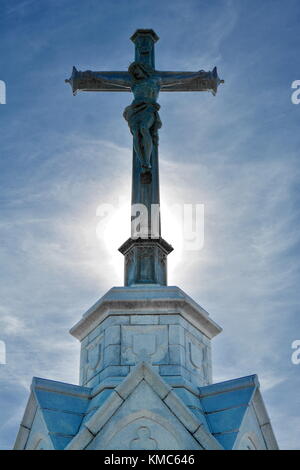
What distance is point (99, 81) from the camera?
15.7 meters

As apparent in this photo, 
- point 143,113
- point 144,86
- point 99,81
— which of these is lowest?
point 143,113

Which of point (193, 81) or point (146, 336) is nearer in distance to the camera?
point (146, 336)

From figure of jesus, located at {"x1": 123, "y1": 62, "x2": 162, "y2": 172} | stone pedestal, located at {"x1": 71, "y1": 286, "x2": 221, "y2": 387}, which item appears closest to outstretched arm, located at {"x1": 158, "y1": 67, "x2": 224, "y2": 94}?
figure of jesus, located at {"x1": 123, "y1": 62, "x2": 162, "y2": 172}

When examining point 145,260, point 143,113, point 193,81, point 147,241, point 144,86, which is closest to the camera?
point 145,260

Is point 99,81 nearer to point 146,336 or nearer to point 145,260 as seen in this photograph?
point 145,260

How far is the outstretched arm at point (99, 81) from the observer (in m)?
15.5

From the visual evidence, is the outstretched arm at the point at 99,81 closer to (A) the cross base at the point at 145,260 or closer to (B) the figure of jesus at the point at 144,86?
(B) the figure of jesus at the point at 144,86

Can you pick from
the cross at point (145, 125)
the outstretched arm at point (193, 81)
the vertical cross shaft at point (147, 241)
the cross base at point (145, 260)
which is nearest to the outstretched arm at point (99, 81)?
the cross at point (145, 125)

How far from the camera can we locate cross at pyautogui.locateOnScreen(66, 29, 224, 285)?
521 inches

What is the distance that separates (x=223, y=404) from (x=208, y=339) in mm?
1870

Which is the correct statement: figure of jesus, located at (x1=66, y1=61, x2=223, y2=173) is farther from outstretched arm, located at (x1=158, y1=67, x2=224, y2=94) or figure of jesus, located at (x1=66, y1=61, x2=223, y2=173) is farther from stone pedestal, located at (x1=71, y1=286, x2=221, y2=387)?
stone pedestal, located at (x1=71, y1=286, x2=221, y2=387)

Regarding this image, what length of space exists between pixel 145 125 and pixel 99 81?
1.99m

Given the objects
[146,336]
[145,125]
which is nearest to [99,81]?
[145,125]

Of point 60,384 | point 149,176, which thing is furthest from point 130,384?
point 149,176
